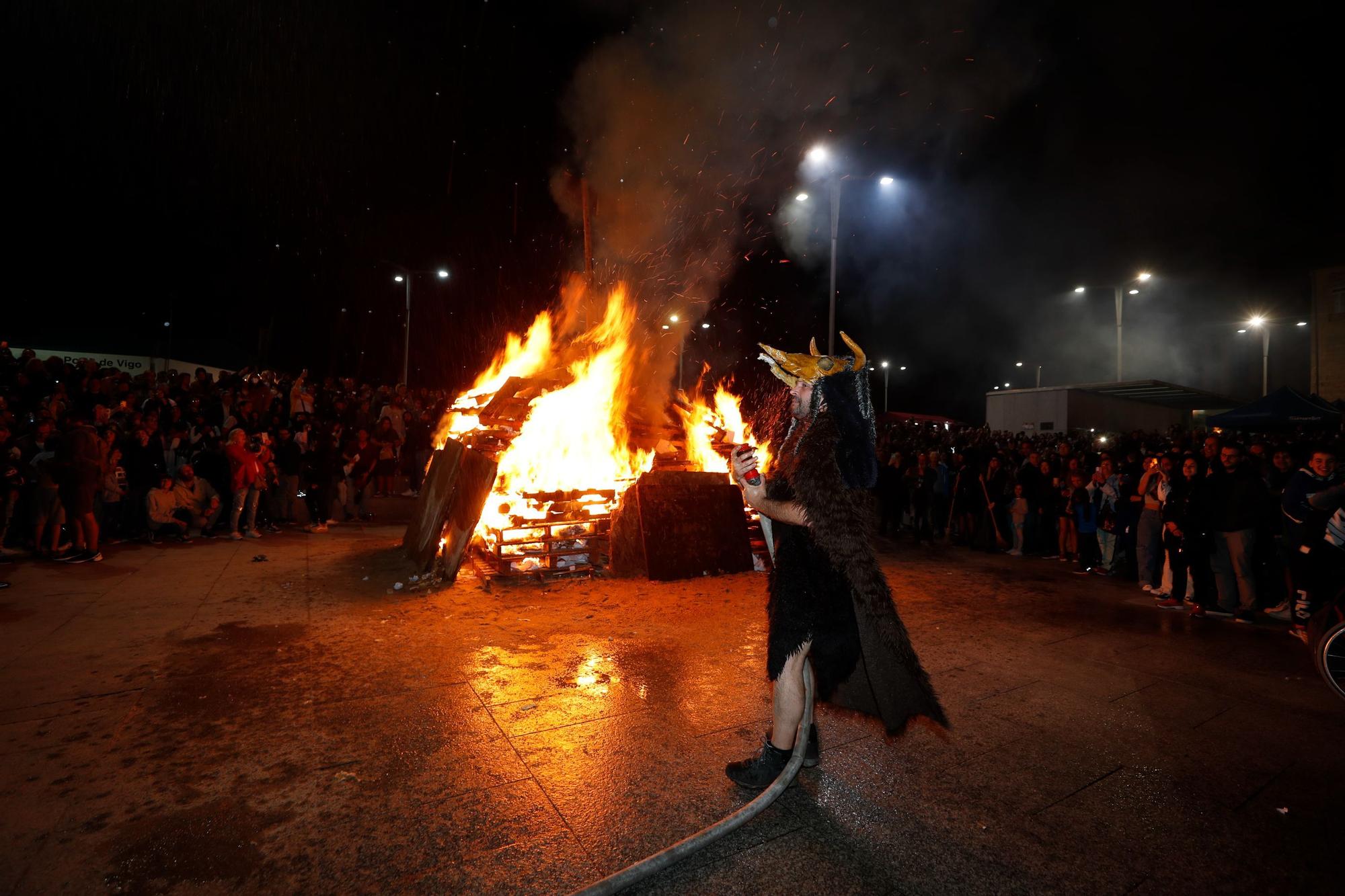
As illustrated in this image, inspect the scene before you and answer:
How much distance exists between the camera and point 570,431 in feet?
31.5

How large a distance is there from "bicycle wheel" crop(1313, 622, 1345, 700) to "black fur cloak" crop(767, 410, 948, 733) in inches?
142

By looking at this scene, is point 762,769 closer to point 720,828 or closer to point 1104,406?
point 720,828

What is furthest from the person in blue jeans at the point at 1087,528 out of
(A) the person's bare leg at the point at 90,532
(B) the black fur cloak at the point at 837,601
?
(A) the person's bare leg at the point at 90,532

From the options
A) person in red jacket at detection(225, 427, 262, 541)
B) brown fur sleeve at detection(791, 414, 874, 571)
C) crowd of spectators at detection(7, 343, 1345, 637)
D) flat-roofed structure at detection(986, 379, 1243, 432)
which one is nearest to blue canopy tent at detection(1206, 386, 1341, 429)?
crowd of spectators at detection(7, 343, 1345, 637)

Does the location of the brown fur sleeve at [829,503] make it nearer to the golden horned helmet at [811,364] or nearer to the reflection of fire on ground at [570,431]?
the golden horned helmet at [811,364]

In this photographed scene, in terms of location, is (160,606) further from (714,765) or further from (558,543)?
(714,765)

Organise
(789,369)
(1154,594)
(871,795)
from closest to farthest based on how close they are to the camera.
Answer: (871,795) < (789,369) < (1154,594)

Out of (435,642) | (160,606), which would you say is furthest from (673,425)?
(160,606)

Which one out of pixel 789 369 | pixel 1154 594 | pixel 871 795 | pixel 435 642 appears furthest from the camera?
pixel 1154 594

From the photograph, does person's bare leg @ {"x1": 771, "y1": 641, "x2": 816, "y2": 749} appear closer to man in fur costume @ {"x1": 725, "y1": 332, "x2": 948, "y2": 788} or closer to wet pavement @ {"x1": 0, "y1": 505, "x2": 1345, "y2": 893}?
man in fur costume @ {"x1": 725, "y1": 332, "x2": 948, "y2": 788}

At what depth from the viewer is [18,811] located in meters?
2.99

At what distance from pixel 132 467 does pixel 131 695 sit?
22.9 feet

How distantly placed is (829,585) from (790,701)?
0.63m

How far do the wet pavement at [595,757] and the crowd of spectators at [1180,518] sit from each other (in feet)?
3.27
